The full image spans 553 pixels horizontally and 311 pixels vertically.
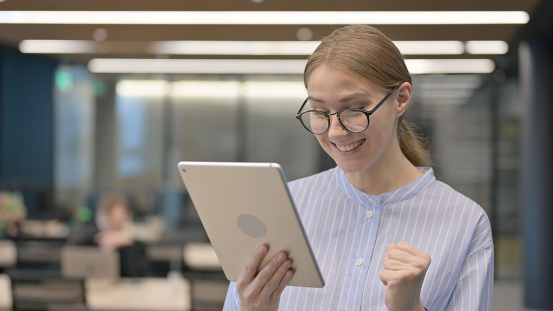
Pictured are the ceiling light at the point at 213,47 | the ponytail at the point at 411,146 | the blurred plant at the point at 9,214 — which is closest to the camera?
the ponytail at the point at 411,146

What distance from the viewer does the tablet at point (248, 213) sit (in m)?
1.10

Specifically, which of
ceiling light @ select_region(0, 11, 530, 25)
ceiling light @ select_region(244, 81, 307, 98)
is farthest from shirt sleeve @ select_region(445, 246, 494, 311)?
ceiling light @ select_region(244, 81, 307, 98)

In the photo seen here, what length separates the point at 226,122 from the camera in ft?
38.3

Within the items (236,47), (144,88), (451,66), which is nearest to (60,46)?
(236,47)

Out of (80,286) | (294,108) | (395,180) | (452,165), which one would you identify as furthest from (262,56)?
(395,180)

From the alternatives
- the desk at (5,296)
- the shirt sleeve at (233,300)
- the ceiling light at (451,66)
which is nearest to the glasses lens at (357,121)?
the shirt sleeve at (233,300)

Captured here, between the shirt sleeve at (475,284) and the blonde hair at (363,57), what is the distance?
38cm

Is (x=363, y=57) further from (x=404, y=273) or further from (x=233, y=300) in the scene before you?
(x=233, y=300)

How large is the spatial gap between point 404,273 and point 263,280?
271mm

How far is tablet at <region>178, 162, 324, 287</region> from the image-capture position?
1.10 m

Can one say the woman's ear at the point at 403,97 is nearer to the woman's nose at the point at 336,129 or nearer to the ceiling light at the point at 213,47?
the woman's nose at the point at 336,129

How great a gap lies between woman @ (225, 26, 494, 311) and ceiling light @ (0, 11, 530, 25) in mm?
5007

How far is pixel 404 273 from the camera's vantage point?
42.5 inches

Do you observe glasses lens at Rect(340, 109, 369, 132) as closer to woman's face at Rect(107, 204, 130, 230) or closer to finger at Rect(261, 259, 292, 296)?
finger at Rect(261, 259, 292, 296)
